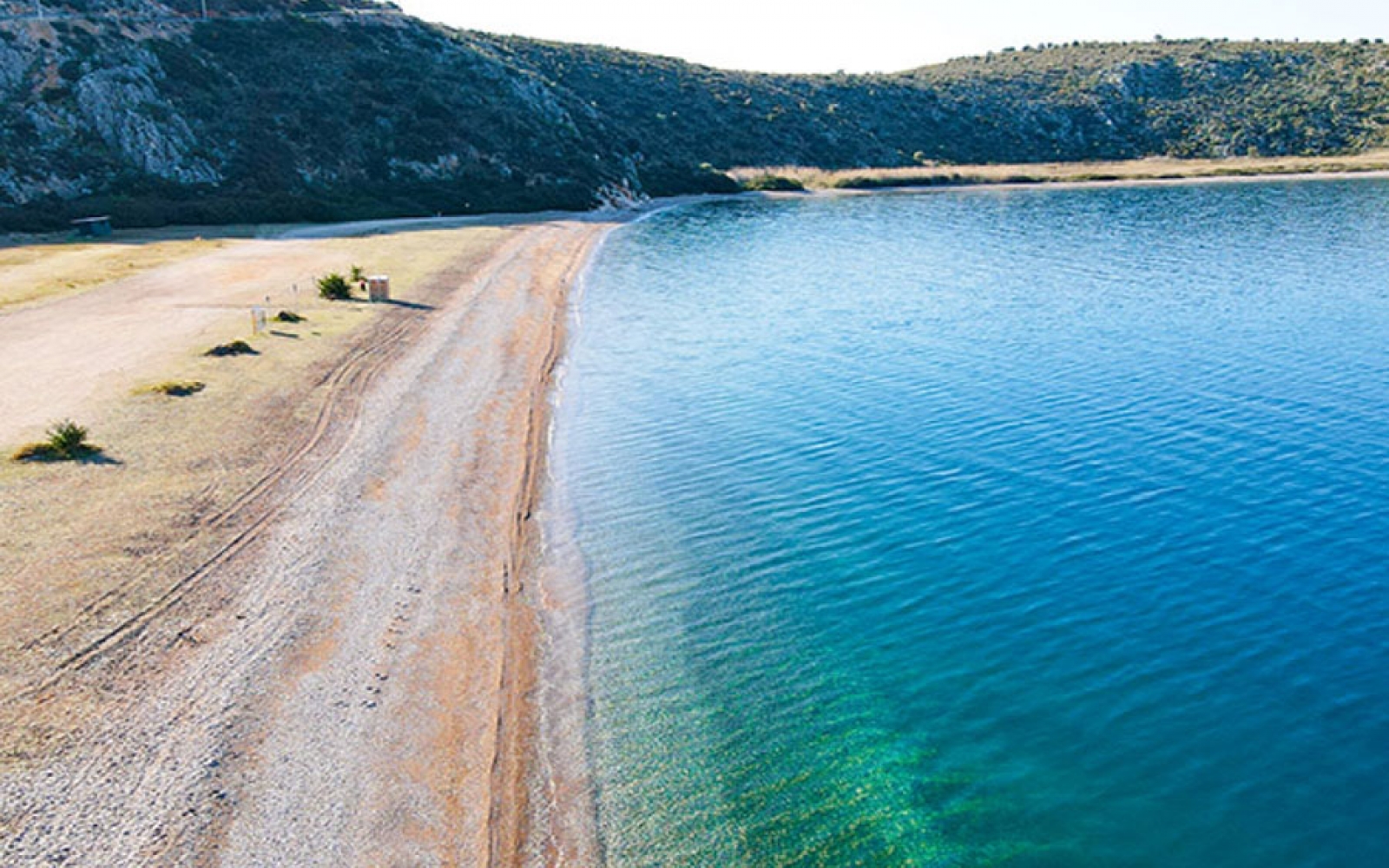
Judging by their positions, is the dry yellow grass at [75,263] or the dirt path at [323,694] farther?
the dry yellow grass at [75,263]

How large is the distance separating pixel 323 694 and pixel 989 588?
13.3m

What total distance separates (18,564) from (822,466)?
19116 millimetres

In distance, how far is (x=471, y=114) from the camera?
3597 inches

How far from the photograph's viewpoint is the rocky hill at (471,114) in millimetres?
67250

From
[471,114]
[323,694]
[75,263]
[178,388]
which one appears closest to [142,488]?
[178,388]

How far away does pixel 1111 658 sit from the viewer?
52.2 ft

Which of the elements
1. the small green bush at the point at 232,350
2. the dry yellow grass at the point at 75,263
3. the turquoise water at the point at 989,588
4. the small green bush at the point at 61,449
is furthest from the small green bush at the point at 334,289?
the small green bush at the point at 61,449

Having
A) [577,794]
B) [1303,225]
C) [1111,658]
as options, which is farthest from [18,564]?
[1303,225]

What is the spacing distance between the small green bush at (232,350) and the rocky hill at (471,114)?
36291 mm

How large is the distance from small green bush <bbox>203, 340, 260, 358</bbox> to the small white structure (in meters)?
A: 10.5

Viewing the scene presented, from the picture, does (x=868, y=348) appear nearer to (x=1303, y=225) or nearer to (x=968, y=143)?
(x=1303, y=225)

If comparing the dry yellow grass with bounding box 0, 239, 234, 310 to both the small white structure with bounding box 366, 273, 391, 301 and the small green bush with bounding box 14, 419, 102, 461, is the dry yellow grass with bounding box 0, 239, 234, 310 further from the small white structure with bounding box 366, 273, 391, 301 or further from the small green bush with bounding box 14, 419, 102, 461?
the small green bush with bounding box 14, 419, 102, 461

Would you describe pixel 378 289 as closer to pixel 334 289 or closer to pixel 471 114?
pixel 334 289

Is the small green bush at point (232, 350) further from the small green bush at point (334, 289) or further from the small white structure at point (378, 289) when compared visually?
the small green bush at point (334, 289)
